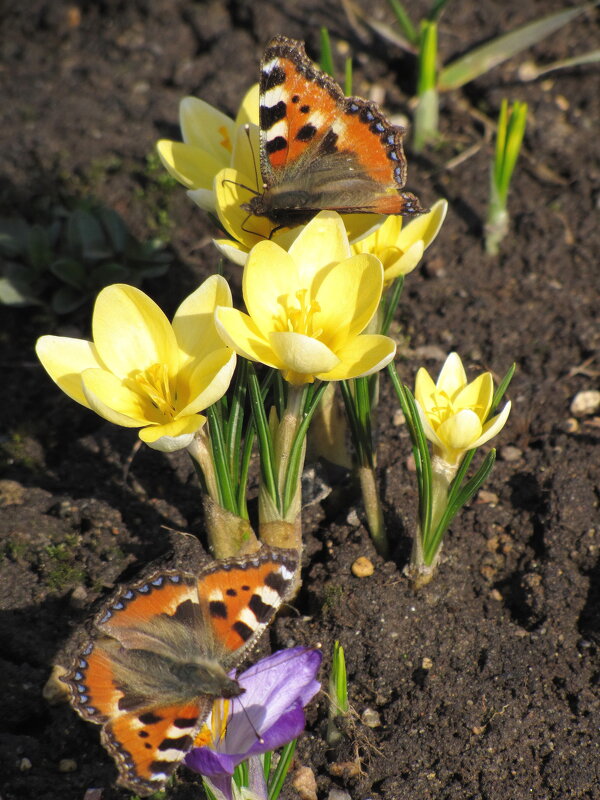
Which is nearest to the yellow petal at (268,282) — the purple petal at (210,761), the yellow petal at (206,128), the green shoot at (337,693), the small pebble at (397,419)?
the yellow petal at (206,128)

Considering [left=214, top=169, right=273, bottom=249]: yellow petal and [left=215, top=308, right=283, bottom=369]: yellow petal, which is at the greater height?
[left=214, top=169, right=273, bottom=249]: yellow petal

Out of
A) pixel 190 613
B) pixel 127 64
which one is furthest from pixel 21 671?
pixel 127 64

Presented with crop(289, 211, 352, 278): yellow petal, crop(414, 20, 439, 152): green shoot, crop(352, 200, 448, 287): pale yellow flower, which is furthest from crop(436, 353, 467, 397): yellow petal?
crop(414, 20, 439, 152): green shoot

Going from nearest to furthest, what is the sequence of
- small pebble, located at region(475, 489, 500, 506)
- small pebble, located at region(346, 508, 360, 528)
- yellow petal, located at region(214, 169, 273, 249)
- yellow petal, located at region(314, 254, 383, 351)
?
yellow petal, located at region(314, 254, 383, 351)
yellow petal, located at region(214, 169, 273, 249)
small pebble, located at region(346, 508, 360, 528)
small pebble, located at region(475, 489, 500, 506)

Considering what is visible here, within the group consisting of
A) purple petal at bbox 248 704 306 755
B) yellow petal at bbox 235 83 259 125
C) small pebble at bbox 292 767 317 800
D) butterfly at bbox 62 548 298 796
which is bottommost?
small pebble at bbox 292 767 317 800

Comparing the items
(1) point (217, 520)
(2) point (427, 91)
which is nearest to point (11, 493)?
(1) point (217, 520)

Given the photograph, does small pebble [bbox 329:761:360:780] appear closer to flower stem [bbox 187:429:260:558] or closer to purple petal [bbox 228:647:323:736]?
purple petal [bbox 228:647:323:736]
